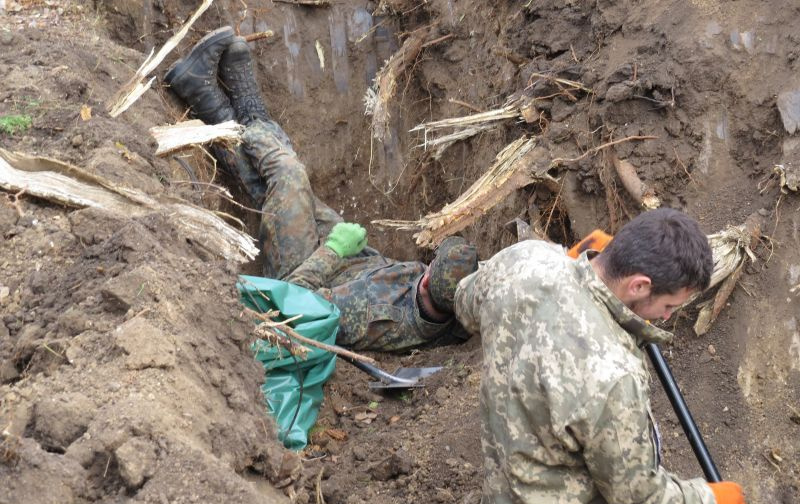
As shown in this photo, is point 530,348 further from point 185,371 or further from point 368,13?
point 368,13

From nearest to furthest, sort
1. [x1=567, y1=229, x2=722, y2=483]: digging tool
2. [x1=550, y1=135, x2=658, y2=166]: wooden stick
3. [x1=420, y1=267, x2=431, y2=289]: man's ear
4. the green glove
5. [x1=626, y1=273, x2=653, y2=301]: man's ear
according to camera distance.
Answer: [x1=626, y1=273, x2=653, y2=301]: man's ear
[x1=567, y1=229, x2=722, y2=483]: digging tool
[x1=550, y1=135, x2=658, y2=166]: wooden stick
[x1=420, y1=267, x2=431, y2=289]: man's ear
the green glove

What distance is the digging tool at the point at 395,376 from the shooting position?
14.3 feet

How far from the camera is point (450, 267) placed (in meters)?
4.60

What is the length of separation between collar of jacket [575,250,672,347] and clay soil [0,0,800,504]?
1.13 m

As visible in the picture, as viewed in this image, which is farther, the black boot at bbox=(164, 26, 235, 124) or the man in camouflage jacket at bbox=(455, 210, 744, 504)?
the black boot at bbox=(164, 26, 235, 124)

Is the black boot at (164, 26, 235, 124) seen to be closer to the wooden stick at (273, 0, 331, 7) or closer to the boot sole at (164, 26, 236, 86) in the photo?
the boot sole at (164, 26, 236, 86)

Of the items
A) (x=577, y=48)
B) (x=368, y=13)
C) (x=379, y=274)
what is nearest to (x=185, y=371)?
(x=379, y=274)

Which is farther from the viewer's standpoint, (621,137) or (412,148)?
(412,148)

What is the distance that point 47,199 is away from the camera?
332 centimetres

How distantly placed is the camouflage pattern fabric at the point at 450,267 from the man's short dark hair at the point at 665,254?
85.9 inches

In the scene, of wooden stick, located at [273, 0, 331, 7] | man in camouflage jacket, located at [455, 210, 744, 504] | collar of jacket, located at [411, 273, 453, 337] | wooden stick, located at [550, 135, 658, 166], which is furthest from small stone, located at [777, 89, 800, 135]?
wooden stick, located at [273, 0, 331, 7]

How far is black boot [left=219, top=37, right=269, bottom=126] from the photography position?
5.44 meters

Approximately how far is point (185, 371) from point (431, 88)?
12.4 ft

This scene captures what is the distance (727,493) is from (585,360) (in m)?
0.78
